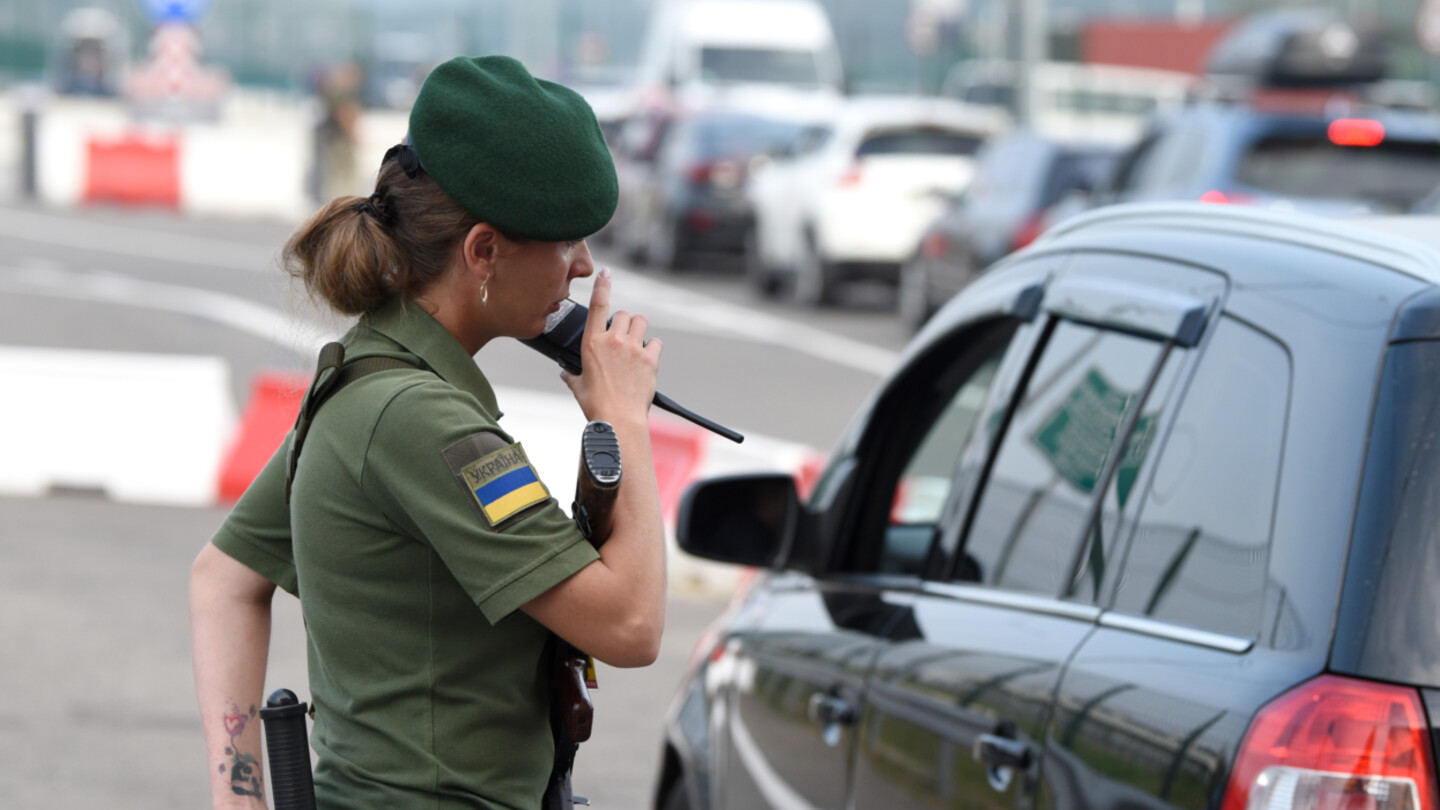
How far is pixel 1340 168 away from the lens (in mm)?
11992

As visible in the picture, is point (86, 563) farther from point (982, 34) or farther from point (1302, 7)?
point (982, 34)

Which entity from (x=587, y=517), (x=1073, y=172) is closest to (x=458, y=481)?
(x=587, y=517)

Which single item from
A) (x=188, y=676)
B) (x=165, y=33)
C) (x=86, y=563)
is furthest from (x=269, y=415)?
(x=165, y=33)

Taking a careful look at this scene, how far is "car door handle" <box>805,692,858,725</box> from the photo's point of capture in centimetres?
336

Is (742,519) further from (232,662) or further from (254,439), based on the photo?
(254,439)

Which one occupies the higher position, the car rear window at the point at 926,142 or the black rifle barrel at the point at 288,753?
the black rifle barrel at the point at 288,753

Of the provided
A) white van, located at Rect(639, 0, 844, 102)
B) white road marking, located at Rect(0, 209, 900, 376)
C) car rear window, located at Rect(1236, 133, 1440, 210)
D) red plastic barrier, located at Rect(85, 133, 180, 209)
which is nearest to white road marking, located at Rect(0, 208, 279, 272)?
white road marking, located at Rect(0, 209, 900, 376)

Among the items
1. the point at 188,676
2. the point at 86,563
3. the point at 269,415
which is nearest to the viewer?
the point at 188,676

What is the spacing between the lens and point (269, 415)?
411 inches

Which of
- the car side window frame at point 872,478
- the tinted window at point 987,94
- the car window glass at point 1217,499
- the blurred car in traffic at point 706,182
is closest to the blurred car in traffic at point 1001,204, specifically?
the blurred car in traffic at point 706,182

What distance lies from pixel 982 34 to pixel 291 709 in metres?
58.1

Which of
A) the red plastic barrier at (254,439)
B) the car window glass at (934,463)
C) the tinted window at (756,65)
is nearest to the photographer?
the car window glass at (934,463)

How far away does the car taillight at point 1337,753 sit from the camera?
230 cm

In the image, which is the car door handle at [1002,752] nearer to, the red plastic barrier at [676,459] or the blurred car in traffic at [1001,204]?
the red plastic barrier at [676,459]
